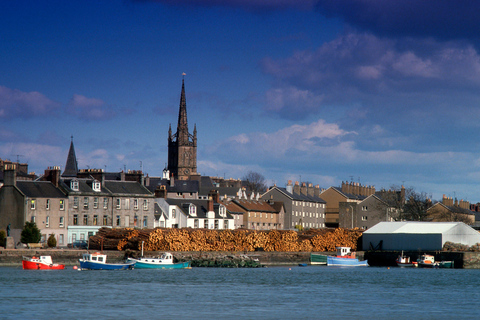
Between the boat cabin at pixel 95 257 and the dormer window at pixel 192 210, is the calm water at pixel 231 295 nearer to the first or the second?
the boat cabin at pixel 95 257

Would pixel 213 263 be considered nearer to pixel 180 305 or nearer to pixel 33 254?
pixel 33 254

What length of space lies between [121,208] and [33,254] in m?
23.4

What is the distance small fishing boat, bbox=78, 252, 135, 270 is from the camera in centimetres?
7765

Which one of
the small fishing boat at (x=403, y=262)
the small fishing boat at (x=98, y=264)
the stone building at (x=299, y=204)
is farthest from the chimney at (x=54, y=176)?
the stone building at (x=299, y=204)

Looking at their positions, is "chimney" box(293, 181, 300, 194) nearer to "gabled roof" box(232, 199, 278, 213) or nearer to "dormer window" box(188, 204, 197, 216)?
"gabled roof" box(232, 199, 278, 213)

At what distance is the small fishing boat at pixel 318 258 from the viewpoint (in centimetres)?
9875

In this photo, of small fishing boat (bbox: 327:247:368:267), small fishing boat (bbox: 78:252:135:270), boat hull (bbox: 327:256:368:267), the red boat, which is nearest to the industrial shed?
small fishing boat (bbox: 327:247:368:267)

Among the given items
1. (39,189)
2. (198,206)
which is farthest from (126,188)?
(198,206)

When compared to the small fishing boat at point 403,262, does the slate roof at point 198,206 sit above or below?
above

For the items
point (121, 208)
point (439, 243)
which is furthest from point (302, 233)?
point (121, 208)

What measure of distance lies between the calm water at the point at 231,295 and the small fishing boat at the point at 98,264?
1.39m

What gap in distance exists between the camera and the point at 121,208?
103250mm

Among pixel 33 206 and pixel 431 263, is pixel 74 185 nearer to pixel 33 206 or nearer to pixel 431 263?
pixel 33 206

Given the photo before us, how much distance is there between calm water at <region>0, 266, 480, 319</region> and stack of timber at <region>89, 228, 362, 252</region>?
402 inches
